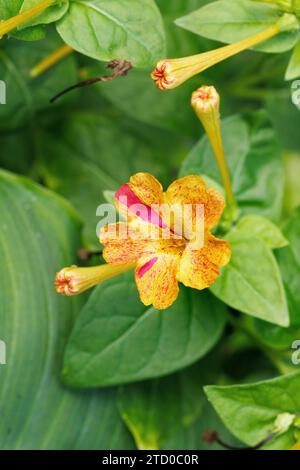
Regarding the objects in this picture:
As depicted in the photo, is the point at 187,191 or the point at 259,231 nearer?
the point at 187,191

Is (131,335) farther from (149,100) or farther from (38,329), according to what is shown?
(149,100)

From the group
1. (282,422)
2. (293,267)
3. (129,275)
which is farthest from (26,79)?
(282,422)

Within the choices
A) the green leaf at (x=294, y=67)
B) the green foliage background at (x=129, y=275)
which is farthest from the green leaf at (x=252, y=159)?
the green leaf at (x=294, y=67)

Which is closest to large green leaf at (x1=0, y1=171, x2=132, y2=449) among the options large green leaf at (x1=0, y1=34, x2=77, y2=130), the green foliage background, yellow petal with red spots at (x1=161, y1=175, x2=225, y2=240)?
the green foliage background

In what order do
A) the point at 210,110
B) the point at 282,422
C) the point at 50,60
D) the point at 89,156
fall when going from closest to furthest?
the point at 210,110 → the point at 282,422 → the point at 50,60 → the point at 89,156

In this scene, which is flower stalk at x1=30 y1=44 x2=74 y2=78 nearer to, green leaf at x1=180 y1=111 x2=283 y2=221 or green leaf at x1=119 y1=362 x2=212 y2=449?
green leaf at x1=180 y1=111 x2=283 y2=221

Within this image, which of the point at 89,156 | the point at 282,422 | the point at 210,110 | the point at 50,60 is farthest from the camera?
the point at 89,156
